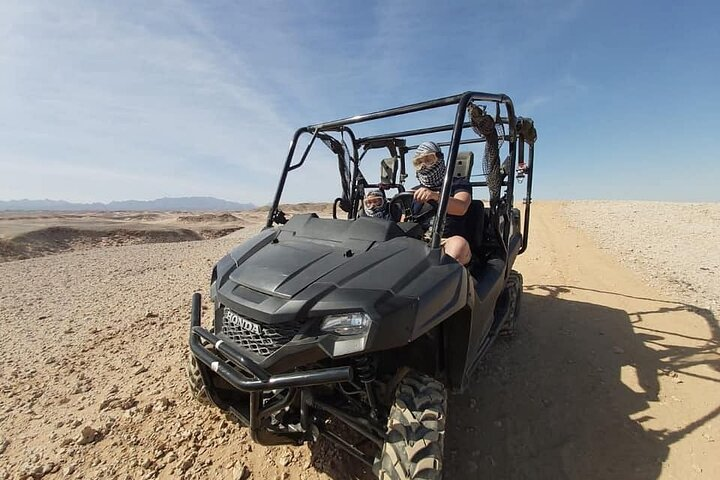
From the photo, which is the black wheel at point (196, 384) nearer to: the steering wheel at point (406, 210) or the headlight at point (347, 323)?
the headlight at point (347, 323)

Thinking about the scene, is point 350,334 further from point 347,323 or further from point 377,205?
point 377,205

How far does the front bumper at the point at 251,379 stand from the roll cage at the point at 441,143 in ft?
3.11

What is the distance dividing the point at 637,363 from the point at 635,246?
739 cm

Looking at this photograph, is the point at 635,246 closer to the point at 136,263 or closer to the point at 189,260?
the point at 189,260

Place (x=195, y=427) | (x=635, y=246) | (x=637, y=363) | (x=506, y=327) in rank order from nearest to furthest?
(x=195, y=427) → (x=637, y=363) → (x=506, y=327) → (x=635, y=246)

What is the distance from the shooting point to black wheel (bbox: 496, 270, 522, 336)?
3783 millimetres

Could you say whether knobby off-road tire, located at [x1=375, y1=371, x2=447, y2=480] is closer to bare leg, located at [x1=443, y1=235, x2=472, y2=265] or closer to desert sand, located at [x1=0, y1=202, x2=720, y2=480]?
desert sand, located at [x1=0, y1=202, x2=720, y2=480]

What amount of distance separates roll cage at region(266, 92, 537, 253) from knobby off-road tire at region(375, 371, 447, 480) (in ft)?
2.49

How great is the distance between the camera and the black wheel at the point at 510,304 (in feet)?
12.4

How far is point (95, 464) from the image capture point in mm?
2496

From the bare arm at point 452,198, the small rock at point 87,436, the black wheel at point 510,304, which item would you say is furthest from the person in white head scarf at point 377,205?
the small rock at point 87,436

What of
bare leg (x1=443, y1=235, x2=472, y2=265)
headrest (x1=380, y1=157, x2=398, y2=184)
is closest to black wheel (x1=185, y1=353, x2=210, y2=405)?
bare leg (x1=443, y1=235, x2=472, y2=265)

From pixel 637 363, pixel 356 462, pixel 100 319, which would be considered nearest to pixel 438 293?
pixel 356 462

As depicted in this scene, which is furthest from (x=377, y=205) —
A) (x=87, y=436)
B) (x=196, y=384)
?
(x=87, y=436)
